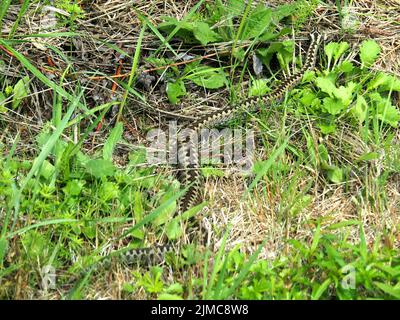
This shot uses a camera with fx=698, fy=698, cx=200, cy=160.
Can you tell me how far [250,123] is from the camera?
5875 millimetres

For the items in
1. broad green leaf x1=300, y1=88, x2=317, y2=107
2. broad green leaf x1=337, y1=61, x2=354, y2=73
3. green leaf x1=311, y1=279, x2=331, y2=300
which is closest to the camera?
green leaf x1=311, y1=279, x2=331, y2=300

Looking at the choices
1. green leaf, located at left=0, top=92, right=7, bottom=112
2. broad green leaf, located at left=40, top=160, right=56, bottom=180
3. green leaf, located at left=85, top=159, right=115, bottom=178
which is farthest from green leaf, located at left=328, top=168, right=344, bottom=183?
green leaf, located at left=0, top=92, right=7, bottom=112

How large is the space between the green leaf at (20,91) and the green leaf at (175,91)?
1191 millimetres

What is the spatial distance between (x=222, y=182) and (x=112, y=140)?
92 cm

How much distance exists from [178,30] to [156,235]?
88.5 inches

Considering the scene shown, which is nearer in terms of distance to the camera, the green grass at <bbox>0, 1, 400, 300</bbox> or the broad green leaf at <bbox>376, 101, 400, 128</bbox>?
the green grass at <bbox>0, 1, 400, 300</bbox>

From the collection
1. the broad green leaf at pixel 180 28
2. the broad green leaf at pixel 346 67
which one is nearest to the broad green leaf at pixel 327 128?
the broad green leaf at pixel 346 67

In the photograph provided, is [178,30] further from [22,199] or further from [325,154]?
[22,199]

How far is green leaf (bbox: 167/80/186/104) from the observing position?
19.7ft

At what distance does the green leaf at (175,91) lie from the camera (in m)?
6.00

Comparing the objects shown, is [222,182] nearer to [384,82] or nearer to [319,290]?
[319,290]

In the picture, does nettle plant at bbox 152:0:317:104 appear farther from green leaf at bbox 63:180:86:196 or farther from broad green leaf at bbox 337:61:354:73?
green leaf at bbox 63:180:86:196

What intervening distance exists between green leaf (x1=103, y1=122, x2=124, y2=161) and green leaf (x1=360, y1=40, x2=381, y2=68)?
7.43ft
